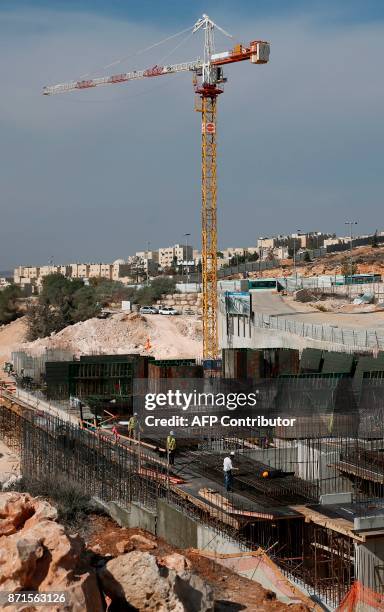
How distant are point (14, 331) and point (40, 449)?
4953 cm

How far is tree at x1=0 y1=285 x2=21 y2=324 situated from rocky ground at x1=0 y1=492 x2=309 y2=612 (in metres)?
75.3

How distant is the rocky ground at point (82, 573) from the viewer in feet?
26.2

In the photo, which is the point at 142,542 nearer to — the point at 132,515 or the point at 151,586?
the point at 132,515

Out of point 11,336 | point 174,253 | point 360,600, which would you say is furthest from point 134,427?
point 174,253

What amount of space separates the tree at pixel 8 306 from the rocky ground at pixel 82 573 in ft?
247

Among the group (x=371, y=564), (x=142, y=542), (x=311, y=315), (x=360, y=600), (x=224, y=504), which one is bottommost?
(x=360, y=600)

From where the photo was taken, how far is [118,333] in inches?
2106

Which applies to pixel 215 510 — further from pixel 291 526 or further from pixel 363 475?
pixel 363 475

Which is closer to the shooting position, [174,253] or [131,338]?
[131,338]

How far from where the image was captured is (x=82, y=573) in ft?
27.6

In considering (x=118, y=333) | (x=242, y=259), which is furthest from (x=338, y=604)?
(x=242, y=259)

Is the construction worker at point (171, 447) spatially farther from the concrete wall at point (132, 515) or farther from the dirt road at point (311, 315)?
the dirt road at point (311, 315)

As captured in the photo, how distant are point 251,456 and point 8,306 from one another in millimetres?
70557

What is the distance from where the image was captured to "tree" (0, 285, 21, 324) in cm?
8381
